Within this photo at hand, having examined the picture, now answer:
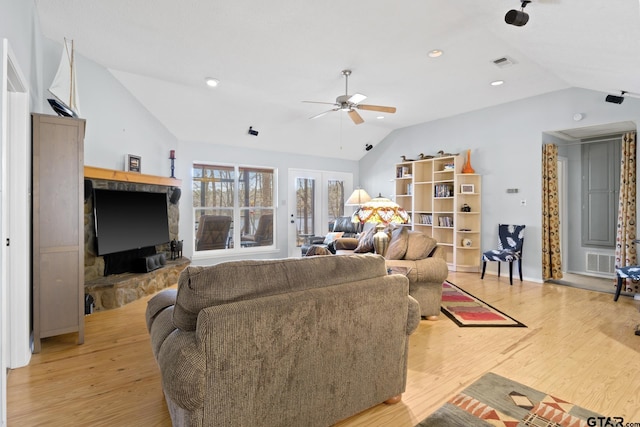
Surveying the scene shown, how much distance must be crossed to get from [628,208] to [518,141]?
5.77ft

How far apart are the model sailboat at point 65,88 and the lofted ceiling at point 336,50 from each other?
412 mm

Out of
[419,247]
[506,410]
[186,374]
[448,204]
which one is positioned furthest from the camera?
[448,204]

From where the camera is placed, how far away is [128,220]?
4.35 metres

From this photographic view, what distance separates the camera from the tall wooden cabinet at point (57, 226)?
2.64 meters

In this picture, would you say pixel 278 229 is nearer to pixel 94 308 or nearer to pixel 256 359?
pixel 94 308

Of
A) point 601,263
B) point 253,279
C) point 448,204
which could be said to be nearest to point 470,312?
point 253,279

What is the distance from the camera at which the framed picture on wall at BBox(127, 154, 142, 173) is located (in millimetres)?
4512

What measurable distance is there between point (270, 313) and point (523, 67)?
4.52 metres

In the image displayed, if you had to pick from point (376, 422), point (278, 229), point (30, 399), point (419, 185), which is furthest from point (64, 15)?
point (419, 185)

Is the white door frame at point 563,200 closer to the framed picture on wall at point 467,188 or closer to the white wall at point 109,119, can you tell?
the framed picture on wall at point 467,188

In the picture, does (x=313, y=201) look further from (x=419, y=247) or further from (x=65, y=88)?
(x=65, y=88)

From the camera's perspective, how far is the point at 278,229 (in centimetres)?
723

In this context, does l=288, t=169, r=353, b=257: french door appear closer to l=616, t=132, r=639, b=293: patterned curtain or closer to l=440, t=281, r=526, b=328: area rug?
l=440, t=281, r=526, b=328: area rug

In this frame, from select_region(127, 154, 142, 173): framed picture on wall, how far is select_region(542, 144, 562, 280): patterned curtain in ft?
20.0
